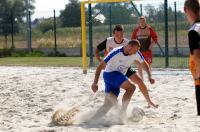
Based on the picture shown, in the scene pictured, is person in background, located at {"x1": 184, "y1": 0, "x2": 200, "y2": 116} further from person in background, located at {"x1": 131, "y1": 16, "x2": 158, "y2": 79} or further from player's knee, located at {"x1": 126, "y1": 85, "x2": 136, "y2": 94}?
person in background, located at {"x1": 131, "y1": 16, "x2": 158, "y2": 79}

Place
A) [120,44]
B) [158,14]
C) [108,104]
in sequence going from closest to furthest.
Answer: [108,104] → [120,44] → [158,14]

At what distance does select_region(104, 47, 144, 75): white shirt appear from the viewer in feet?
24.4

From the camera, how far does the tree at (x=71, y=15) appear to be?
3913cm

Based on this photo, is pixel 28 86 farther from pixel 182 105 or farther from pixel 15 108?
pixel 182 105

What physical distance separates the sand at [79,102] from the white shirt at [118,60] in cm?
64

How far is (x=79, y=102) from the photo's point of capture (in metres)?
9.34

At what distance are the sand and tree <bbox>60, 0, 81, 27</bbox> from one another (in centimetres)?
2220

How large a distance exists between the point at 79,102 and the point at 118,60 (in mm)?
2053

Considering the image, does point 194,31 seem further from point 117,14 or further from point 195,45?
point 117,14

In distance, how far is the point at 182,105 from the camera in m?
8.63

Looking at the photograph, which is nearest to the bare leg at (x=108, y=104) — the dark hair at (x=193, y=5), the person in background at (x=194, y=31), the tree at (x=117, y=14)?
the person in background at (x=194, y=31)

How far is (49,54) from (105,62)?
2062 centimetres

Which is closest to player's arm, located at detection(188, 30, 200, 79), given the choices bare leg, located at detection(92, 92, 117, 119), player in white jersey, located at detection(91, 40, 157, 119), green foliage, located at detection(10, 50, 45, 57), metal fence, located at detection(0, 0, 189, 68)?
player in white jersey, located at detection(91, 40, 157, 119)

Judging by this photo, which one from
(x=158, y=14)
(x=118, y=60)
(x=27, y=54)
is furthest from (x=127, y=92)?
(x=27, y=54)
